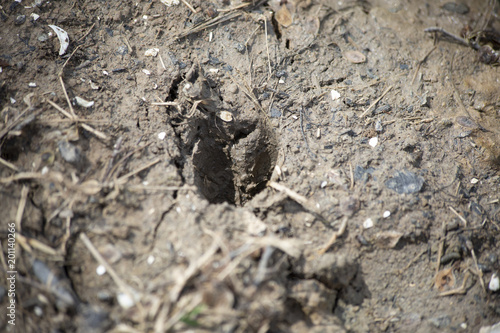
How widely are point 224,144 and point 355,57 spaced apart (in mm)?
1234

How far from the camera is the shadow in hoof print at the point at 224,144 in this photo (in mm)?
2312

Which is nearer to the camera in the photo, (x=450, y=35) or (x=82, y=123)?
(x=82, y=123)

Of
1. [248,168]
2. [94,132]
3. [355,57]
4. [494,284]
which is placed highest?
[355,57]

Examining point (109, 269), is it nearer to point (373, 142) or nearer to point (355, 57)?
point (373, 142)

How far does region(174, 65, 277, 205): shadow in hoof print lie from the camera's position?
2.31 metres

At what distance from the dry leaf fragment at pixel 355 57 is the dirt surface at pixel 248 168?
0.01 metres

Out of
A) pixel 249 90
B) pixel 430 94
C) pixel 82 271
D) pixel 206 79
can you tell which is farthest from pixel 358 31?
pixel 82 271

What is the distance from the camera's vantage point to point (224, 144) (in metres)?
2.56

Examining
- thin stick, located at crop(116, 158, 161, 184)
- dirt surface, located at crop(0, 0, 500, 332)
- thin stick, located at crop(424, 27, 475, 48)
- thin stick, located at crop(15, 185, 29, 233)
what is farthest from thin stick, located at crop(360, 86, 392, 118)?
thin stick, located at crop(15, 185, 29, 233)

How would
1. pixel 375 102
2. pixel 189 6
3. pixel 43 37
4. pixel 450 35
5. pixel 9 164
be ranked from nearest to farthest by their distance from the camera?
pixel 9 164 < pixel 43 37 < pixel 375 102 < pixel 189 6 < pixel 450 35

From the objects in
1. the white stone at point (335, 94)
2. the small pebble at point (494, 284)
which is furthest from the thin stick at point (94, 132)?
the small pebble at point (494, 284)

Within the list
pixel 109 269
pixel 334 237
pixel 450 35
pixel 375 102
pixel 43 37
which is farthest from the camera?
pixel 450 35

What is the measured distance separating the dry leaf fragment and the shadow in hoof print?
0.86 m

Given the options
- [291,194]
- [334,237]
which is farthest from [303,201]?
[334,237]
